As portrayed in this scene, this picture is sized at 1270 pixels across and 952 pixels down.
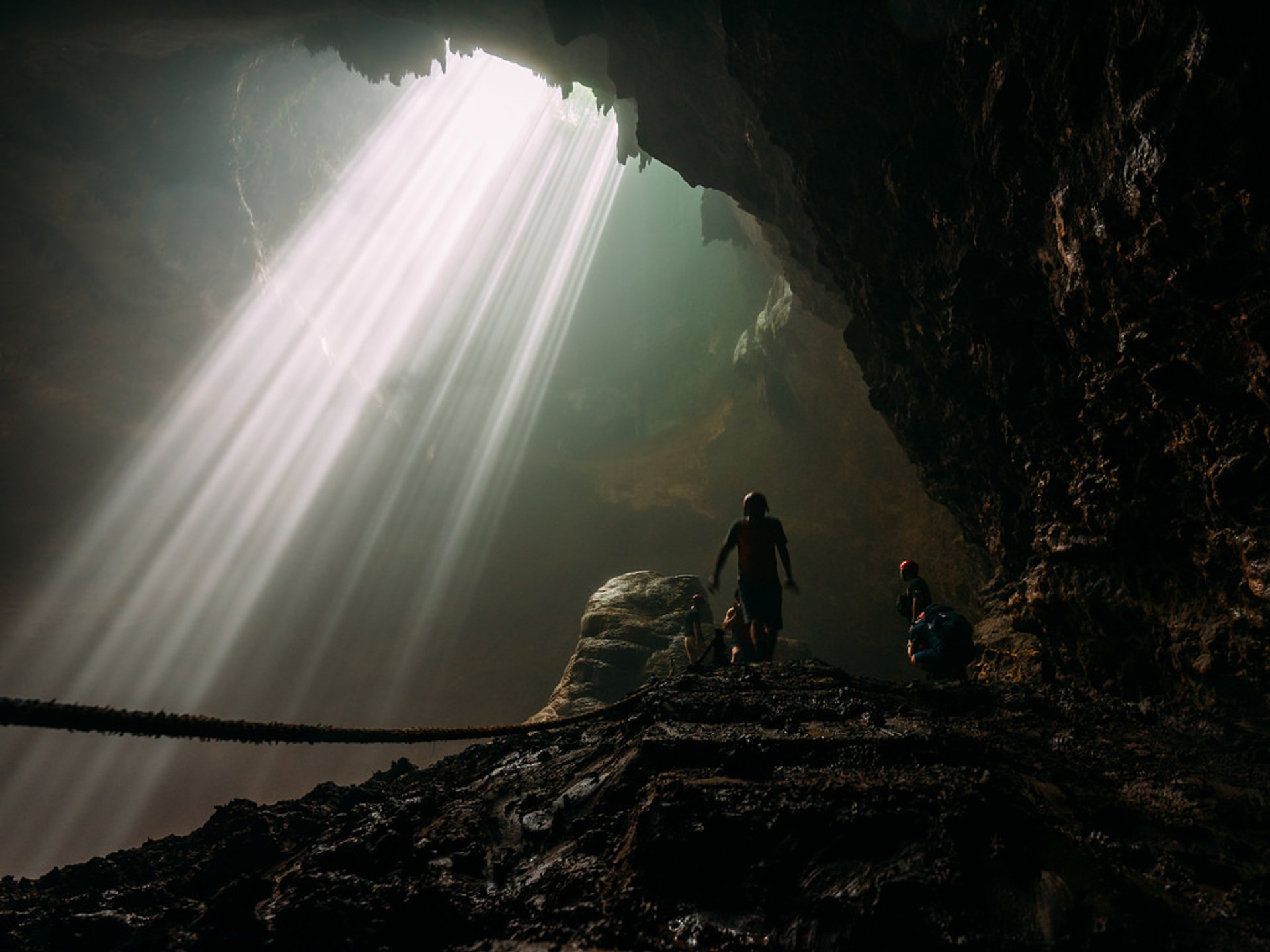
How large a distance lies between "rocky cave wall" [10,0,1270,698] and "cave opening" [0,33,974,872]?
382 inches

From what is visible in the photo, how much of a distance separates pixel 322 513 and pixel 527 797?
28.5 meters

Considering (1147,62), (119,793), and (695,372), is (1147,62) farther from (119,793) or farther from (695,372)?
(119,793)

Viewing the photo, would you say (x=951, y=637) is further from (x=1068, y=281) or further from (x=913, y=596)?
(x=1068, y=281)

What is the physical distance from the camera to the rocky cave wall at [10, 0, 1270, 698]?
310 cm

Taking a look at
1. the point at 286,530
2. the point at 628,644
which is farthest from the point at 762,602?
the point at 286,530

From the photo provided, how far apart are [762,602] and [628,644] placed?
7063mm

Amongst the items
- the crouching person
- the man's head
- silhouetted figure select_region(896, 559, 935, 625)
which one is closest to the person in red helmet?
the man's head

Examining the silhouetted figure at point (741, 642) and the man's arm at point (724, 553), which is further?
the silhouetted figure at point (741, 642)

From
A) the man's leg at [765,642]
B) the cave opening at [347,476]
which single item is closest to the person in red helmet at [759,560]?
the man's leg at [765,642]

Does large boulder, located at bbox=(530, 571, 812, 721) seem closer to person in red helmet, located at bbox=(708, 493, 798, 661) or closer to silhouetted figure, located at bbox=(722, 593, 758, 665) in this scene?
silhouetted figure, located at bbox=(722, 593, 758, 665)

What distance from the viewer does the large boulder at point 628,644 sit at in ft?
37.9

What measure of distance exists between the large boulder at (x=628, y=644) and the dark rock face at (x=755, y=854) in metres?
7.47

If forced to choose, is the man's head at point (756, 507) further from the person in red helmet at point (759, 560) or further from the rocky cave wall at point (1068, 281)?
the rocky cave wall at point (1068, 281)

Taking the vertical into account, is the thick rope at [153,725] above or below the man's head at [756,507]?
below
